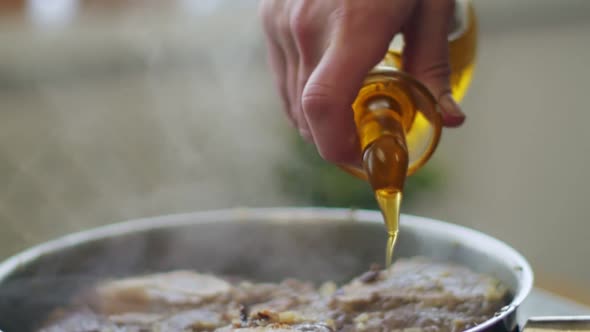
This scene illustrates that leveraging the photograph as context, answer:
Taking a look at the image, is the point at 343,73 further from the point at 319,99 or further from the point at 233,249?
the point at 233,249

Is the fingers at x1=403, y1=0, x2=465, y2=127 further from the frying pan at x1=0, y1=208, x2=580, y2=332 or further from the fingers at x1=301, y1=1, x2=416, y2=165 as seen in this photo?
the frying pan at x1=0, y1=208, x2=580, y2=332

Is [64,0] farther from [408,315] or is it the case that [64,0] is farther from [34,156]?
[408,315]

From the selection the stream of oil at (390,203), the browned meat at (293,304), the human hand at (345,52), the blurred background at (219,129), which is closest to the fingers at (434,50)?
the human hand at (345,52)

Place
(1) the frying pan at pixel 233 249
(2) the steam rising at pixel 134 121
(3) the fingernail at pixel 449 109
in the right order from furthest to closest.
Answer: (2) the steam rising at pixel 134 121, (1) the frying pan at pixel 233 249, (3) the fingernail at pixel 449 109

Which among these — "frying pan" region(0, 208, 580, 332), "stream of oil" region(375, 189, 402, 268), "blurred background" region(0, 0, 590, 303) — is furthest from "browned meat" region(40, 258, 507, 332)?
"blurred background" region(0, 0, 590, 303)

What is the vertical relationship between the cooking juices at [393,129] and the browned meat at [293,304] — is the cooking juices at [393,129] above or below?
above

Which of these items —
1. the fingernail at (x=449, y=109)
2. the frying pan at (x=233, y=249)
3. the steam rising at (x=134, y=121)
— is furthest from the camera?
the steam rising at (x=134, y=121)

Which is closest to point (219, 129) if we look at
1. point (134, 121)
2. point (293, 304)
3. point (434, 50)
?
point (134, 121)

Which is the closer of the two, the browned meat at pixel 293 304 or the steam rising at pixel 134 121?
the browned meat at pixel 293 304

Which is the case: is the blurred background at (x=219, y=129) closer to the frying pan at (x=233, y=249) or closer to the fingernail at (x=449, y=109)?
the frying pan at (x=233, y=249)
